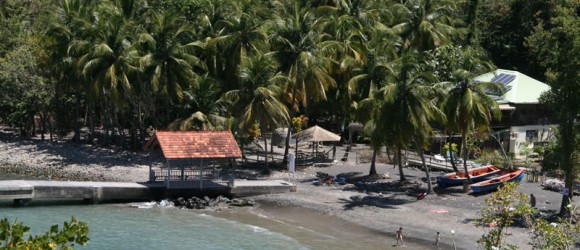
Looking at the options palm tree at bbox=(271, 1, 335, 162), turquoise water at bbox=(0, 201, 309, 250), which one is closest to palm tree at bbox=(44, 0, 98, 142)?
palm tree at bbox=(271, 1, 335, 162)

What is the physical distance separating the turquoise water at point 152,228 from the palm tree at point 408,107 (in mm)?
8278

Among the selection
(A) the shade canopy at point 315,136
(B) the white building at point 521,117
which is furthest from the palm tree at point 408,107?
(B) the white building at point 521,117

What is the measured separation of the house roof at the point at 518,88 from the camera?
5362 cm

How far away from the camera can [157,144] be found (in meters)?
38.7

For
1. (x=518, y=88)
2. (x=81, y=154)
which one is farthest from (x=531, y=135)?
(x=81, y=154)

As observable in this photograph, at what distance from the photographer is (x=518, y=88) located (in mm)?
54906

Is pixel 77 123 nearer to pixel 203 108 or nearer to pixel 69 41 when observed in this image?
pixel 69 41

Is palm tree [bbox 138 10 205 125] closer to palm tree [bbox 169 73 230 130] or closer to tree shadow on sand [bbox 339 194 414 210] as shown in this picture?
palm tree [bbox 169 73 230 130]

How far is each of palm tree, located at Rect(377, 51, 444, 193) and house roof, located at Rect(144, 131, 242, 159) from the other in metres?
7.35

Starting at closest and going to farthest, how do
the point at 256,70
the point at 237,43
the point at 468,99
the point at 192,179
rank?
1. the point at 468,99
2. the point at 192,179
3. the point at 256,70
4. the point at 237,43

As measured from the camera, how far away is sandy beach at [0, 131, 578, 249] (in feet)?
108

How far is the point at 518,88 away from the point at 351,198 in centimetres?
2135

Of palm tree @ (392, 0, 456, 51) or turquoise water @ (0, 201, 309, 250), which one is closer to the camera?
turquoise water @ (0, 201, 309, 250)

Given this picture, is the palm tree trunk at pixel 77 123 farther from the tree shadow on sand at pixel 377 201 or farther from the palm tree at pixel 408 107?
the palm tree at pixel 408 107
